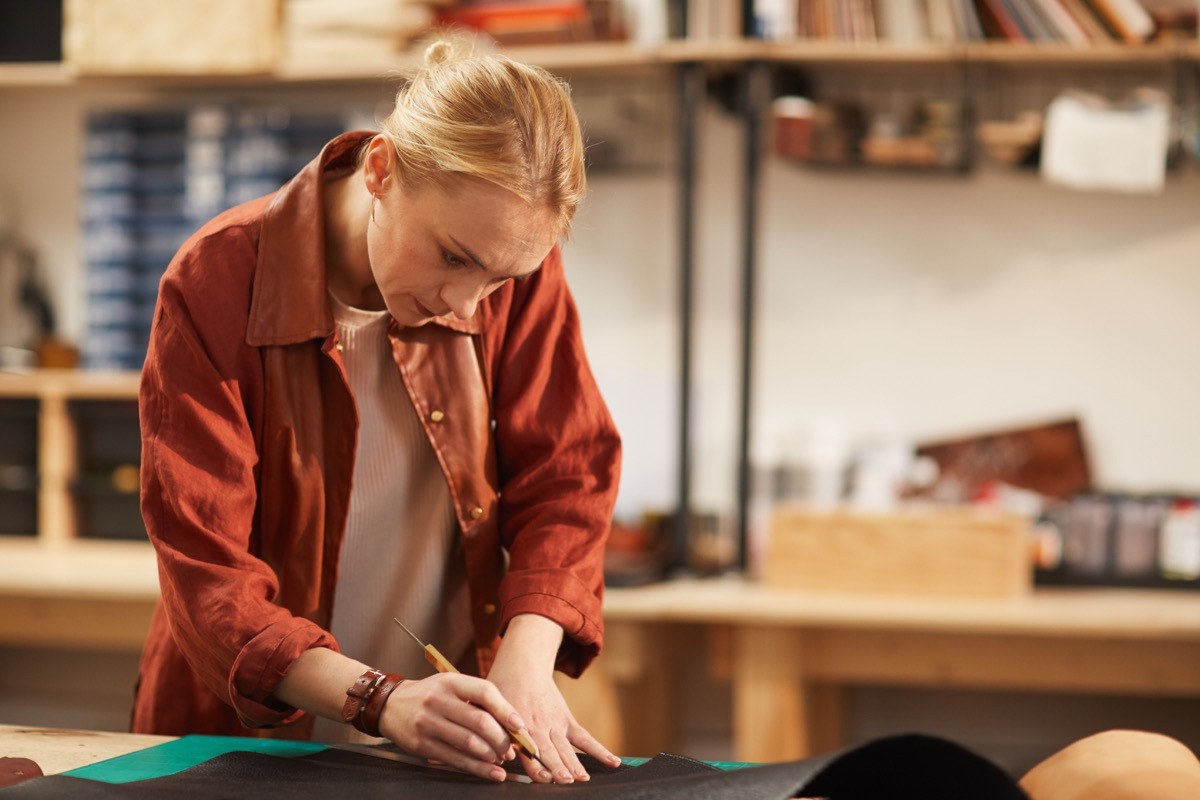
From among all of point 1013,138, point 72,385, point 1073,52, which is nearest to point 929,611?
point 1013,138

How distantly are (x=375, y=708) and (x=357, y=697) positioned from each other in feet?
0.06

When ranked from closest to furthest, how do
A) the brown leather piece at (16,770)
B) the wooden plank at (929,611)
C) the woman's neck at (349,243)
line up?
the brown leather piece at (16,770) → the woman's neck at (349,243) → the wooden plank at (929,611)

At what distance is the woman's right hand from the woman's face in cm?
35

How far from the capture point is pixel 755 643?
2.48m

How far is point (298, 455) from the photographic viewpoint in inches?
50.2

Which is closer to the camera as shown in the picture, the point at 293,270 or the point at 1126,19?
the point at 293,270

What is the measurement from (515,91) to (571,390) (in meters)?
0.38

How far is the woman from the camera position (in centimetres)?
111

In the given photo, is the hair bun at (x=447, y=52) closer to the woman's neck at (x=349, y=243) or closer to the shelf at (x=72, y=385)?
the woman's neck at (x=349, y=243)

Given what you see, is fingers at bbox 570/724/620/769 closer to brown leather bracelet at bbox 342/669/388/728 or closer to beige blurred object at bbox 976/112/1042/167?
brown leather bracelet at bbox 342/669/388/728

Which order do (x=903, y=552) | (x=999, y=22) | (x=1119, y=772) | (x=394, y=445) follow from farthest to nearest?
(x=999, y=22)
(x=903, y=552)
(x=394, y=445)
(x=1119, y=772)

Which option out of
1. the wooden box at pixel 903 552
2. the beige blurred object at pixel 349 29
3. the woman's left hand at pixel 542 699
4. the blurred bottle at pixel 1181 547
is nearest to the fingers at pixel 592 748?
the woman's left hand at pixel 542 699

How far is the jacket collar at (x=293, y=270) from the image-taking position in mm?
1228

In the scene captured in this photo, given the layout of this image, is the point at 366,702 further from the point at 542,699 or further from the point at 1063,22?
the point at 1063,22
